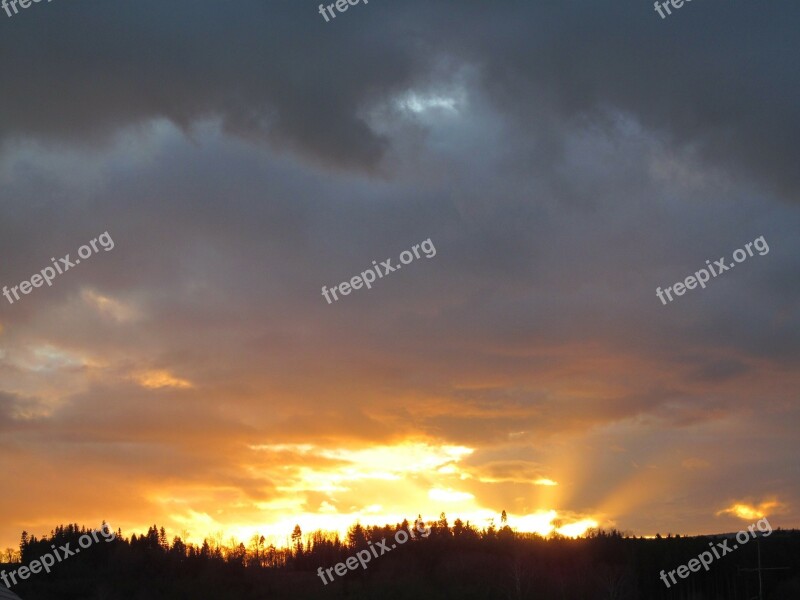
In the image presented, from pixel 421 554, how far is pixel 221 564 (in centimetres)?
3439

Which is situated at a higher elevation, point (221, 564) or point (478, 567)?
point (221, 564)

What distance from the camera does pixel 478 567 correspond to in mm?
142875

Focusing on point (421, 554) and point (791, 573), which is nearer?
point (791, 573)

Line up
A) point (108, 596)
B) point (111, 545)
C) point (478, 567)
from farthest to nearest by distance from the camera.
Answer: point (111, 545)
point (478, 567)
point (108, 596)

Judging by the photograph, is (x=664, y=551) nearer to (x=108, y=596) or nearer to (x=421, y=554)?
(x=421, y=554)

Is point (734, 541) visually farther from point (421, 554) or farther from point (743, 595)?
point (421, 554)

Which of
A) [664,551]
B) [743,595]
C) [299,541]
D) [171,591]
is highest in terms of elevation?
[299,541]

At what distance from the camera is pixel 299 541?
179625 millimetres

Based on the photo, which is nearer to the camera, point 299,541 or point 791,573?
point 791,573

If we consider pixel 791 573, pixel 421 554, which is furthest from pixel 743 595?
pixel 421 554

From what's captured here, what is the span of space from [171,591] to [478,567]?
47191mm

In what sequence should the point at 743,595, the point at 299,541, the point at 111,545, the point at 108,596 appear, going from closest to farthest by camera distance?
the point at 108,596 < the point at 743,595 < the point at 111,545 < the point at 299,541

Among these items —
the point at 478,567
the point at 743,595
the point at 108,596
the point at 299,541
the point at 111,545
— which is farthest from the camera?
the point at 299,541

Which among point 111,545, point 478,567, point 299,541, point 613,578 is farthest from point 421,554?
point 111,545
